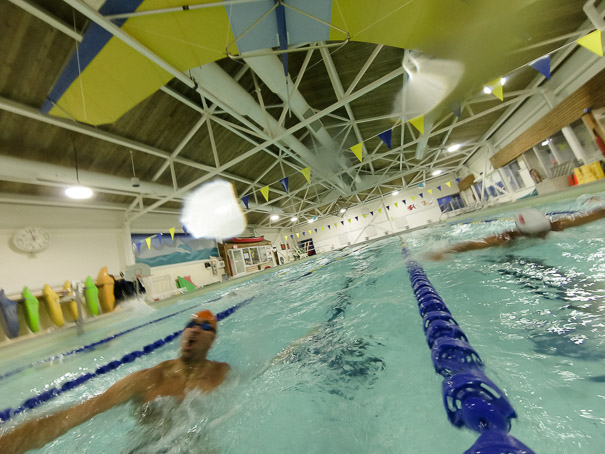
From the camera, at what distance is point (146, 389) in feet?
5.33

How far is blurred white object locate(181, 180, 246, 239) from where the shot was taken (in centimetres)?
974

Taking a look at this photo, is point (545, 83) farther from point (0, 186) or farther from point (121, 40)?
point (0, 186)

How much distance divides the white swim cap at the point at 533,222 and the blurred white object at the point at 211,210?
8.93 meters

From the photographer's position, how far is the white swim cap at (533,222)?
304cm

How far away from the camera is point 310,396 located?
1.22m

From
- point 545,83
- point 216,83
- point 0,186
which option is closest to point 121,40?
point 216,83

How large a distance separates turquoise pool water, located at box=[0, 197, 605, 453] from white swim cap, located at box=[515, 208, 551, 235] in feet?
1.56

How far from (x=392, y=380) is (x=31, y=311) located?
8.99 meters

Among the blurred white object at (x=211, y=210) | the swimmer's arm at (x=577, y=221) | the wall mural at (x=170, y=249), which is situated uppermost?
the blurred white object at (x=211, y=210)

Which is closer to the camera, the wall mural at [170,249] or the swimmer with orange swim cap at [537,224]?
the swimmer with orange swim cap at [537,224]

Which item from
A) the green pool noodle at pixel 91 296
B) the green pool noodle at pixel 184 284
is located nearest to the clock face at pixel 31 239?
the green pool noodle at pixel 91 296

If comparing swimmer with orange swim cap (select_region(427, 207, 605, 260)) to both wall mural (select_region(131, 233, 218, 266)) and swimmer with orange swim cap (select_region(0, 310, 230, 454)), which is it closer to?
swimmer with orange swim cap (select_region(0, 310, 230, 454))

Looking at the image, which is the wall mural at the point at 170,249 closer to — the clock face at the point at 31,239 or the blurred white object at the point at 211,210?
the blurred white object at the point at 211,210

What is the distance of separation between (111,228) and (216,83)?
7.36 m
